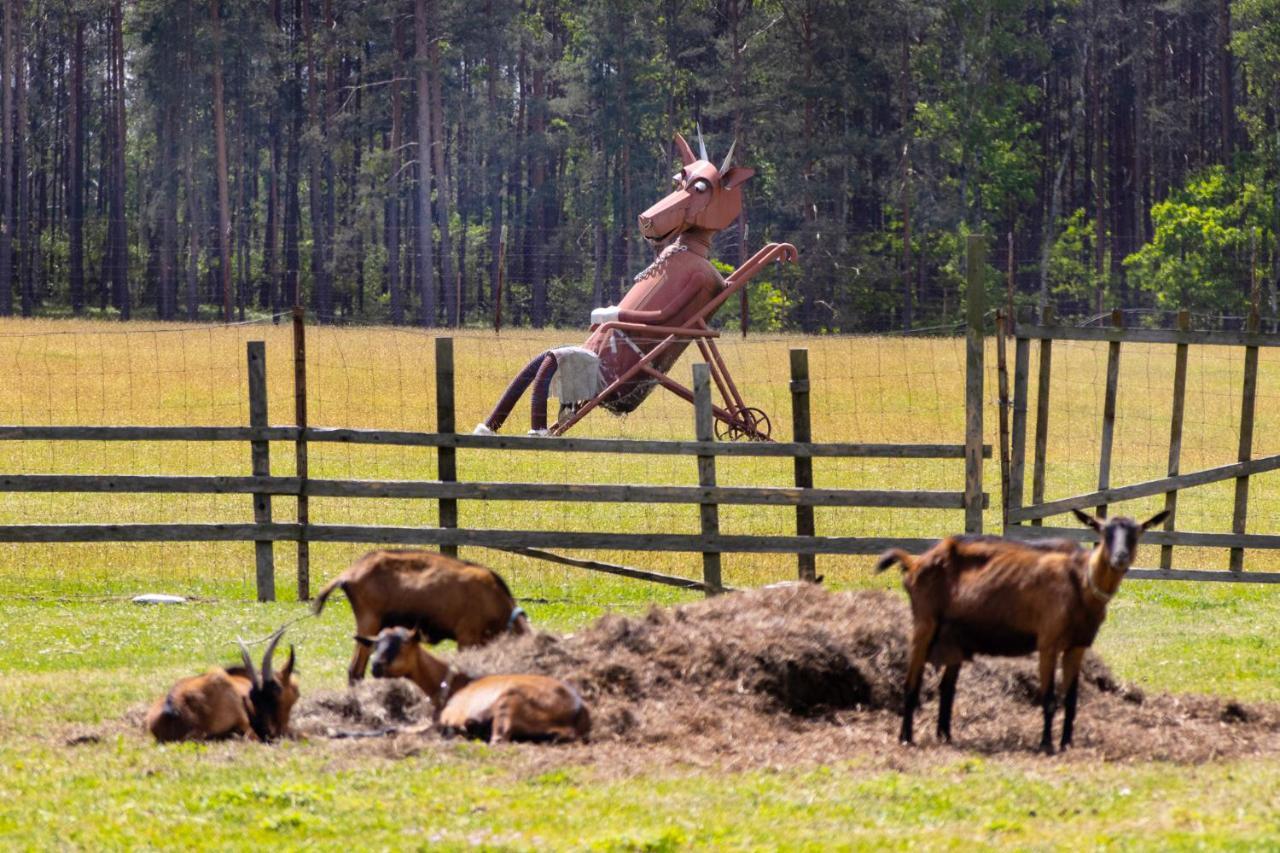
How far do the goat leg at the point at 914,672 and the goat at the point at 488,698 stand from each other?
1656mm

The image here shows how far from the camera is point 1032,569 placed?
8969 mm

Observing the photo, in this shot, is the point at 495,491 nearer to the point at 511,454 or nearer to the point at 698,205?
the point at 698,205

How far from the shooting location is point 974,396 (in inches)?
Result: 561

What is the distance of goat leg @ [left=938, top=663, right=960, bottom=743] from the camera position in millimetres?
9102

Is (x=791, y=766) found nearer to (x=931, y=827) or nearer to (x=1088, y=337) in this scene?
(x=931, y=827)

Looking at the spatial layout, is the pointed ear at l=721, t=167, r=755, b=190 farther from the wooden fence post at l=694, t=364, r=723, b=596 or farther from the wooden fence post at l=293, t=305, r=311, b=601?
the wooden fence post at l=293, t=305, r=311, b=601

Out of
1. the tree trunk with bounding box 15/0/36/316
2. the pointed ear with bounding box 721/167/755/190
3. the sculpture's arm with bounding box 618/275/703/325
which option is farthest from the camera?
the tree trunk with bounding box 15/0/36/316

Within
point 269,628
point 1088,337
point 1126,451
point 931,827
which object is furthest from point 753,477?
point 931,827

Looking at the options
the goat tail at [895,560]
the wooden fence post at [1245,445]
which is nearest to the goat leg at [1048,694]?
the goat tail at [895,560]

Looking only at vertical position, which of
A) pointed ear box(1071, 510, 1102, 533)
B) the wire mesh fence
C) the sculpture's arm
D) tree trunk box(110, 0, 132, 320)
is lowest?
the wire mesh fence

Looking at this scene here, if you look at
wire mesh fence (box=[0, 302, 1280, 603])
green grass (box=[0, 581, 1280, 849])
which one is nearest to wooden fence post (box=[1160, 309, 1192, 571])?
wire mesh fence (box=[0, 302, 1280, 603])

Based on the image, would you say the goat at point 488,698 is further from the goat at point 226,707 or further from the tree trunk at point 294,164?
the tree trunk at point 294,164

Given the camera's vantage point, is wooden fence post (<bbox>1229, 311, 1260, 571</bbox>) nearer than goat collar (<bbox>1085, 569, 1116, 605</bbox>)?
No

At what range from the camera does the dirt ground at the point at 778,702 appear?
344 inches
